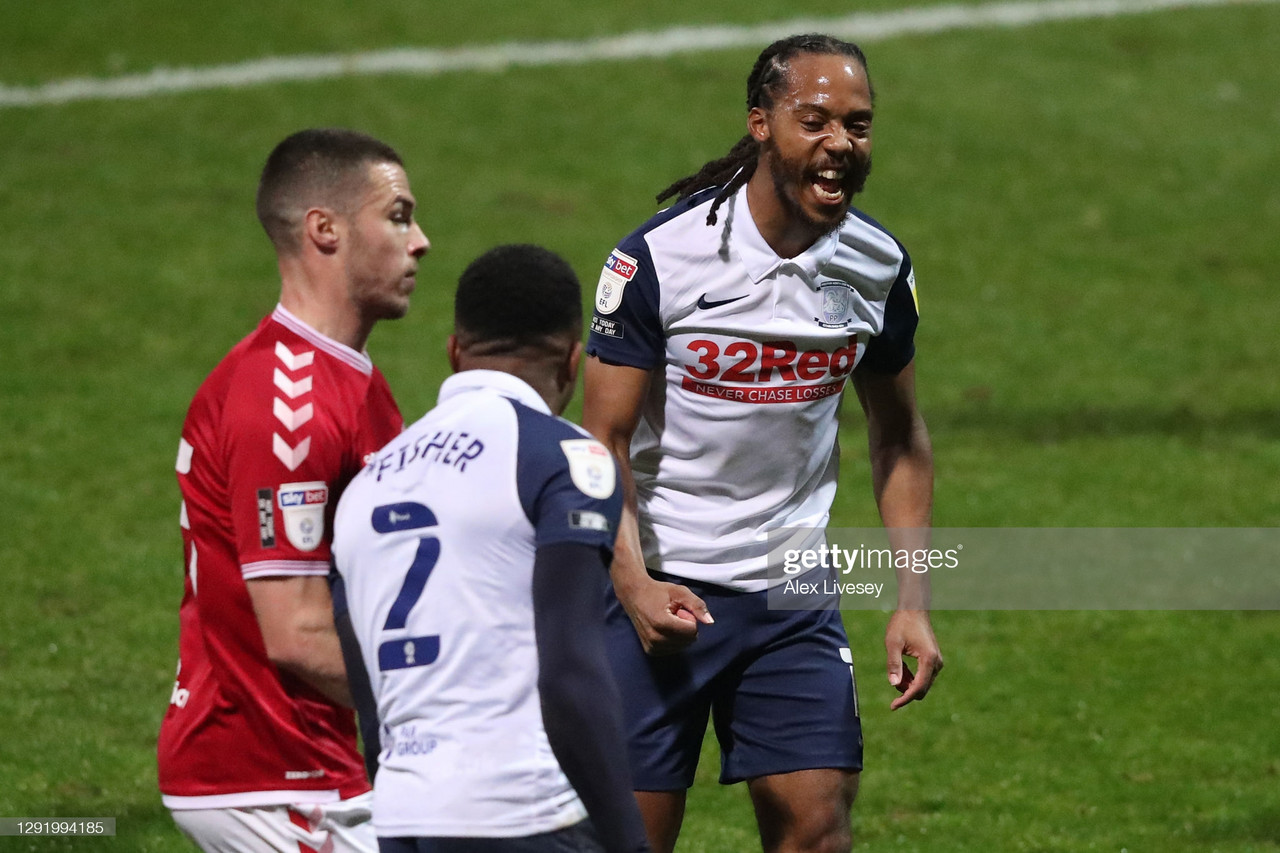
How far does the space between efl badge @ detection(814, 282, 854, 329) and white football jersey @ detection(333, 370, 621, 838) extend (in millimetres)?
1682

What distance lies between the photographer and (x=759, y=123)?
16.8 feet

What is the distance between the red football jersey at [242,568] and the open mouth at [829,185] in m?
1.46

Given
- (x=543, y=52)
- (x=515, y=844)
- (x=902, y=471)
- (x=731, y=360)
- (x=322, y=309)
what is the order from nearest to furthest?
1. (x=515, y=844)
2. (x=322, y=309)
3. (x=731, y=360)
4. (x=902, y=471)
5. (x=543, y=52)

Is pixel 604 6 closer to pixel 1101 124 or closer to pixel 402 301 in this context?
pixel 1101 124

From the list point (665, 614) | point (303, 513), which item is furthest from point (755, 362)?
point (303, 513)

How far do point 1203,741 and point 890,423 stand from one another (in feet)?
13.4

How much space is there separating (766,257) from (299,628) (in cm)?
185

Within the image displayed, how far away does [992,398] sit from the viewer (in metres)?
14.6

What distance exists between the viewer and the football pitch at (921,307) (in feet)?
27.6

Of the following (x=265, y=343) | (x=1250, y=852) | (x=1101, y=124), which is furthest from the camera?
(x=1101, y=124)

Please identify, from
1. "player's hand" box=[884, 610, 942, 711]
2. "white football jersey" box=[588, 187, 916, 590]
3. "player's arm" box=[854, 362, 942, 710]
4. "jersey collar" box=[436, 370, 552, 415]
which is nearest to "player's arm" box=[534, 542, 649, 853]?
"jersey collar" box=[436, 370, 552, 415]

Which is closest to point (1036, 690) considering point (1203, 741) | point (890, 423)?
point (1203, 741)

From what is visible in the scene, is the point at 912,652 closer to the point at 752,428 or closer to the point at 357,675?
the point at 752,428

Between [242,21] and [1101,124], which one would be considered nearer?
[1101,124]
